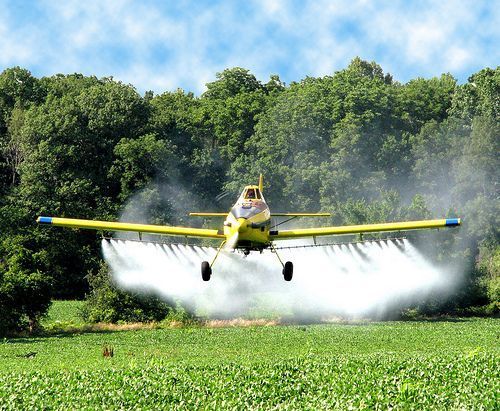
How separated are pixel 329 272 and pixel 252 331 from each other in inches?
664

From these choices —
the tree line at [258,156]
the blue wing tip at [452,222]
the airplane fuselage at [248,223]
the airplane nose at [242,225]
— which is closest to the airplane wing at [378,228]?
the blue wing tip at [452,222]

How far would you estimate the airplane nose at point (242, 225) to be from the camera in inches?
1356

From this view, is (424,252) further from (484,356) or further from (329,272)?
(484,356)

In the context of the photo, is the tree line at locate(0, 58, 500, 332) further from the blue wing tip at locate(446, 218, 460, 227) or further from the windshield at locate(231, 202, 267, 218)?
the windshield at locate(231, 202, 267, 218)

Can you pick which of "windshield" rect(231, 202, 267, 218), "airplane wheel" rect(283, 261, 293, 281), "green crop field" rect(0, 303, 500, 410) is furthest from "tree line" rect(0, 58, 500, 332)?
"windshield" rect(231, 202, 267, 218)

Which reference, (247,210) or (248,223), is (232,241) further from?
(247,210)

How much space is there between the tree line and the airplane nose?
48.7 m

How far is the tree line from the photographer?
91.9 meters

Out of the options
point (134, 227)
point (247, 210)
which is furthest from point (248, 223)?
point (134, 227)

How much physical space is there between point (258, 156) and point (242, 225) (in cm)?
7790

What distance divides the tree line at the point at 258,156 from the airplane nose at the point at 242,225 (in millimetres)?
48675

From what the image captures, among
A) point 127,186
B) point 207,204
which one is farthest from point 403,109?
point 127,186

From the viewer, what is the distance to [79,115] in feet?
342

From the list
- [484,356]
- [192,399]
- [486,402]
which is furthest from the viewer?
[484,356]
